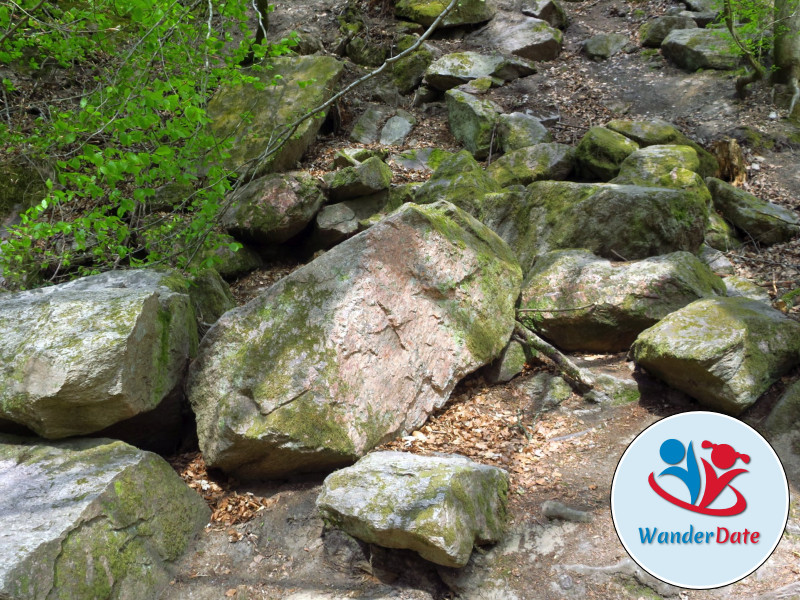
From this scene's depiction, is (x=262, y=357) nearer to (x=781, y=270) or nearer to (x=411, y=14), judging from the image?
(x=781, y=270)

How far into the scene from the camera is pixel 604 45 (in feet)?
40.7

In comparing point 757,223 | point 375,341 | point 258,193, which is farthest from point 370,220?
point 757,223

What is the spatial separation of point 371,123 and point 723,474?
906cm

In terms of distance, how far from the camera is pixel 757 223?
6.94m

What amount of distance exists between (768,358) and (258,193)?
623cm

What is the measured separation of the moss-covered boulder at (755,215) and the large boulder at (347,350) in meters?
4.12

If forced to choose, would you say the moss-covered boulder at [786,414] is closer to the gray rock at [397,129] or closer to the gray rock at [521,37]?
the gray rock at [397,129]

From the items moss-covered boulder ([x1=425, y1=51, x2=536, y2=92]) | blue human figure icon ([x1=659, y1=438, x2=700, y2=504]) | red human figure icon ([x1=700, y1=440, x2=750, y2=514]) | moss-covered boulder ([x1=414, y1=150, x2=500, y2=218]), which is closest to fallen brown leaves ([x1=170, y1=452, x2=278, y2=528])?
blue human figure icon ([x1=659, y1=438, x2=700, y2=504])

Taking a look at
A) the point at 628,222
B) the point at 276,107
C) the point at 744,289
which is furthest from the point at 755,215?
the point at 276,107

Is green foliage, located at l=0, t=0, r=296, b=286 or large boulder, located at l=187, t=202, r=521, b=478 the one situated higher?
green foliage, located at l=0, t=0, r=296, b=286

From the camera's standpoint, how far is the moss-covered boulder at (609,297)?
4.86 m

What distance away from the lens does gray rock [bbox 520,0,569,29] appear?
43.8 feet

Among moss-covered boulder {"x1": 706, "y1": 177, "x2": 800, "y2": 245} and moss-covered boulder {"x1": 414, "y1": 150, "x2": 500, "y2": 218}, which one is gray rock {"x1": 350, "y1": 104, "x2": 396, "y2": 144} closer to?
moss-covered boulder {"x1": 414, "y1": 150, "x2": 500, "y2": 218}

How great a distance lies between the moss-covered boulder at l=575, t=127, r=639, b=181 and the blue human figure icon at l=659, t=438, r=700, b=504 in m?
5.80
